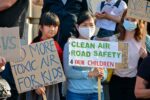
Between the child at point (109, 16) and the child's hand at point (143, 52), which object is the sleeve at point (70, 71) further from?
the child at point (109, 16)

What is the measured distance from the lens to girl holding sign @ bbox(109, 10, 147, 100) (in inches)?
254

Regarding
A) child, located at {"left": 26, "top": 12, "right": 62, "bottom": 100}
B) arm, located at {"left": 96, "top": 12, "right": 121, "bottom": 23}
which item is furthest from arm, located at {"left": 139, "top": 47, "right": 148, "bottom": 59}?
child, located at {"left": 26, "top": 12, "right": 62, "bottom": 100}

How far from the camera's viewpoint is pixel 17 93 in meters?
6.31

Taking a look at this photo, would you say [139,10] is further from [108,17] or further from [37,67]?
[37,67]

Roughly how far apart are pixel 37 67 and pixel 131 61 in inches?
44.8

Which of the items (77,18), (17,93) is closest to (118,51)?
(77,18)

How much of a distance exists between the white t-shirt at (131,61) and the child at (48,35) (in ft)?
2.50

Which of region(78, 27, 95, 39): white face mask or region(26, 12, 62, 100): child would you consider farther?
region(78, 27, 95, 39): white face mask

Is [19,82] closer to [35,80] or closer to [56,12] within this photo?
[35,80]

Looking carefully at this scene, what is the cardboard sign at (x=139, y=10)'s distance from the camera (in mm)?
6180

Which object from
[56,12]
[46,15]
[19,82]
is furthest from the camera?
[56,12]

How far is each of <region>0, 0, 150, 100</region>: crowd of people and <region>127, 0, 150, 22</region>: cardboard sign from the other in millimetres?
221

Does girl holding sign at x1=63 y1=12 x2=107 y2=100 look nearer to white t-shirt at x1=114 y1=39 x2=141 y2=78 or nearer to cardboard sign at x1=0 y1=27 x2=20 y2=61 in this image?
white t-shirt at x1=114 y1=39 x2=141 y2=78

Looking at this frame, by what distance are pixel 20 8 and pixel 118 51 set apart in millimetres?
1181
